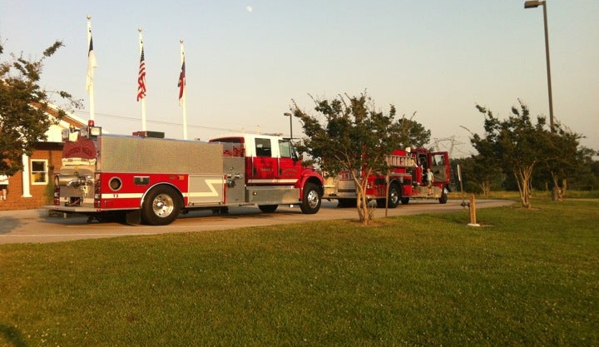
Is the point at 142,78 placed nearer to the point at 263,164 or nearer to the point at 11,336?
the point at 263,164

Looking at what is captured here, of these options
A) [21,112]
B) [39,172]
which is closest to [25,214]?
[39,172]

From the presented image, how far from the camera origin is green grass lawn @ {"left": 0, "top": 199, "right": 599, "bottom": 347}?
4.66m

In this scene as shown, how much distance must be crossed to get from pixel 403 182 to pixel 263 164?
8.80 meters

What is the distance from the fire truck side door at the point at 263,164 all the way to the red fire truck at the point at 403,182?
3.86 meters

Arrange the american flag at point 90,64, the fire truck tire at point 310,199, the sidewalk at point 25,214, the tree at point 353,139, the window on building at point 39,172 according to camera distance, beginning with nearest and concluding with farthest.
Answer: the tree at point 353,139 → the fire truck tire at point 310,199 → the sidewalk at point 25,214 → the american flag at point 90,64 → the window on building at point 39,172

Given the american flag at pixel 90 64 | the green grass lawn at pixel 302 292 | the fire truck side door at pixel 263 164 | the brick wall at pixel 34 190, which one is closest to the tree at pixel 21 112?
the green grass lawn at pixel 302 292

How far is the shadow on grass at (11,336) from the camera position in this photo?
4664mm

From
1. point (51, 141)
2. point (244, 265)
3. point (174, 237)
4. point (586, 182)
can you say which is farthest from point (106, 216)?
point (586, 182)

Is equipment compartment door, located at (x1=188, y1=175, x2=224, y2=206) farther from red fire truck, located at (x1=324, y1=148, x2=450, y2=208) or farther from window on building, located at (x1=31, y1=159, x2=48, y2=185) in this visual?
window on building, located at (x1=31, y1=159, x2=48, y2=185)

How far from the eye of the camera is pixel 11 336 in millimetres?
4848

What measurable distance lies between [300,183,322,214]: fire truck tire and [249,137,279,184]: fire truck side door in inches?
65.5

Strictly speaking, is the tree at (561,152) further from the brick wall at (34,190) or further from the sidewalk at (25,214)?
the brick wall at (34,190)

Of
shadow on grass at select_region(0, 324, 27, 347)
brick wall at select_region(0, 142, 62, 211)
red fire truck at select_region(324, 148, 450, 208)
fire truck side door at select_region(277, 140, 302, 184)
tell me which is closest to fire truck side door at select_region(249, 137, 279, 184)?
fire truck side door at select_region(277, 140, 302, 184)

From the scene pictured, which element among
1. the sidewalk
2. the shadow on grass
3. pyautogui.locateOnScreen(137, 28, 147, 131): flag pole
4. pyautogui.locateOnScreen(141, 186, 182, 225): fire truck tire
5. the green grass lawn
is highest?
pyautogui.locateOnScreen(137, 28, 147, 131): flag pole
